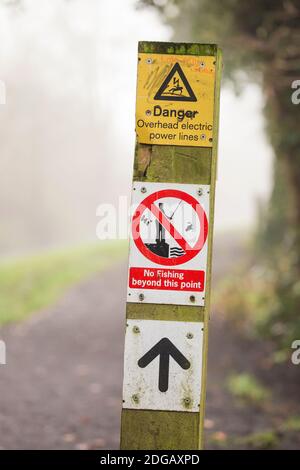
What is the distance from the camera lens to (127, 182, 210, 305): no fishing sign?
3045 mm

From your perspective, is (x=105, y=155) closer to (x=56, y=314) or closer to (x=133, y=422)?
(x=56, y=314)

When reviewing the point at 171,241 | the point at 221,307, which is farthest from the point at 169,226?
the point at 221,307

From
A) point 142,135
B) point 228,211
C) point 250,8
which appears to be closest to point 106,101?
point 228,211

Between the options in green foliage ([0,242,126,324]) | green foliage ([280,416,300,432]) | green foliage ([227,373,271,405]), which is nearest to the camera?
green foliage ([280,416,300,432])

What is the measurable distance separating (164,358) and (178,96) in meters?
1.25

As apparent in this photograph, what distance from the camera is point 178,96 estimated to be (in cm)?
307

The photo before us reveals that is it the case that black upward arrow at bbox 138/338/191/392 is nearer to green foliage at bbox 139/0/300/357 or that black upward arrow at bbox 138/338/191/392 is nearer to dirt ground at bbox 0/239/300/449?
dirt ground at bbox 0/239/300/449

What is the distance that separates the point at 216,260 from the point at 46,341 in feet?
34.6

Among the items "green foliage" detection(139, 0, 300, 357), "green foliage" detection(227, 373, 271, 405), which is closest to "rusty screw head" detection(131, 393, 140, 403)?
"green foliage" detection(139, 0, 300, 357)

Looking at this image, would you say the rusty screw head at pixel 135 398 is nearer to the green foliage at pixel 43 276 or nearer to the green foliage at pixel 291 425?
the green foliage at pixel 291 425

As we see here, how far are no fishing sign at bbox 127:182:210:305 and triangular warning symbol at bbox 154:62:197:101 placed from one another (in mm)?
422

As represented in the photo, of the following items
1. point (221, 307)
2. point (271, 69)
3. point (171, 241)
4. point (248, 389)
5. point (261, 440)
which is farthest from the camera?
point (221, 307)

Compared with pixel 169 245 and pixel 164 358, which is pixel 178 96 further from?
pixel 164 358

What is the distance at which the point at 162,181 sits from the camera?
3.08 meters
